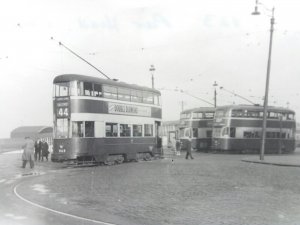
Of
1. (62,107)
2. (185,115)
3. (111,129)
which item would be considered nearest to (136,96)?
(111,129)

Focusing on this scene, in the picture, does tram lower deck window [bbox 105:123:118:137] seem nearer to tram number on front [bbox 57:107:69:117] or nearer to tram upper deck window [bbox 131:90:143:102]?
tram upper deck window [bbox 131:90:143:102]

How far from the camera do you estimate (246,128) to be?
39.5m

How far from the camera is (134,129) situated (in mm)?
26531

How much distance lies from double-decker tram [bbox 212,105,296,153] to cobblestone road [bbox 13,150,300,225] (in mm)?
22087

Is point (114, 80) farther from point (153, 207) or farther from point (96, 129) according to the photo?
point (153, 207)

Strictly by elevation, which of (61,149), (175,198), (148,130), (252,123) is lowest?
(175,198)

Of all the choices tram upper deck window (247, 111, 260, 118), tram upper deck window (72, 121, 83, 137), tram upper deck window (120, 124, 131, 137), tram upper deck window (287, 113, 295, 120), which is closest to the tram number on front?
tram upper deck window (72, 121, 83, 137)

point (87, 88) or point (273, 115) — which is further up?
point (87, 88)

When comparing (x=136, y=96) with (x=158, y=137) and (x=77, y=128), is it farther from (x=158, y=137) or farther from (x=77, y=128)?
(x=77, y=128)

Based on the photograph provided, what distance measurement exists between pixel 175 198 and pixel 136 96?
50.8 feet

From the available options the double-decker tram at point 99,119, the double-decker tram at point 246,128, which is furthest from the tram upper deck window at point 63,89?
the double-decker tram at point 246,128

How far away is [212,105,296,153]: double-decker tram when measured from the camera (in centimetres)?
3912

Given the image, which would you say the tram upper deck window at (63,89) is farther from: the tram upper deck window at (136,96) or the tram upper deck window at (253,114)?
the tram upper deck window at (253,114)

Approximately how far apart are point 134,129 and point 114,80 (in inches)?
115
